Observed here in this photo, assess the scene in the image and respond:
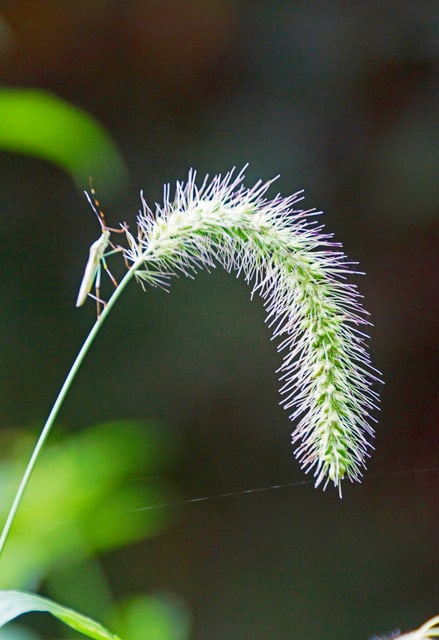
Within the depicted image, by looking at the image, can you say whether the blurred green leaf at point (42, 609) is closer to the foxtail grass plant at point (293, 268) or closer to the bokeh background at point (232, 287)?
the foxtail grass plant at point (293, 268)

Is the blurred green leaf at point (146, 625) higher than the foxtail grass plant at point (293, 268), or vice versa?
the foxtail grass plant at point (293, 268)

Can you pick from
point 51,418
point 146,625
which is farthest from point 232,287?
point 51,418

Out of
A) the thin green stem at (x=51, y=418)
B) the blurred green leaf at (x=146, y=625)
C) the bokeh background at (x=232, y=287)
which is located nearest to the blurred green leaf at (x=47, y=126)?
the thin green stem at (x=51, y=418)

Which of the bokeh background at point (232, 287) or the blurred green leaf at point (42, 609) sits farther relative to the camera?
the bokeh background at point (232, 287)

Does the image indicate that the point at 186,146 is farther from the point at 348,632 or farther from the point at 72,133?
the point at 72,133

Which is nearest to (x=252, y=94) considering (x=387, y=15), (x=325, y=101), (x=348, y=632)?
(x=325, y=101)

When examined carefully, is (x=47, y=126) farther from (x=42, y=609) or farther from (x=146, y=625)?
(x=146, y=625)

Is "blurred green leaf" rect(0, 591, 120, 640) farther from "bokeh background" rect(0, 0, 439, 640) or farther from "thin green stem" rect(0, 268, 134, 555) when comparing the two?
"bokeh background" rect(0, 0, 439, 640)

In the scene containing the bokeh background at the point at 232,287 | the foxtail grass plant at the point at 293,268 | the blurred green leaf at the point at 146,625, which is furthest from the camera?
the bokeh background at the point at 232,287
